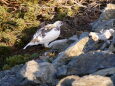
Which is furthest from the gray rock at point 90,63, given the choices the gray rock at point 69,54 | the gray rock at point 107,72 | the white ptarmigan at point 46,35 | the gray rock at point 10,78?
the white ptarmigan at point 46,35

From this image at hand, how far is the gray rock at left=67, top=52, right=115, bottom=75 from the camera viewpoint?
17.4ft

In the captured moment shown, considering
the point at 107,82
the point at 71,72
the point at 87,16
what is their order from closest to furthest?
the point at 107,82, the point at 71,72, the point at 87,16

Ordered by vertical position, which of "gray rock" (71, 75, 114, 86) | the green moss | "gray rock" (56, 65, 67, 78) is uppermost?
"gray rock" (71, 75, 114, 86)

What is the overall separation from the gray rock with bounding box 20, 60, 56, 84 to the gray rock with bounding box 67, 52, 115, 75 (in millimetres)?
251

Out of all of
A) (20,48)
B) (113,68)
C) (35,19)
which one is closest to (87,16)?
(35,19)

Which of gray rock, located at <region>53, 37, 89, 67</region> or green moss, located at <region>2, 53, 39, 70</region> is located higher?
gray rock, located at <region>53, 37, 89, 67</region>

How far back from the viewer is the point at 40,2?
1023 centimetres

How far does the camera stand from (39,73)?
5402 mm

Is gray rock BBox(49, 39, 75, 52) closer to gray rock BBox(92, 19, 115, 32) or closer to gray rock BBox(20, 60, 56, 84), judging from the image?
gray rock BBox(92, 19, 115, 32)

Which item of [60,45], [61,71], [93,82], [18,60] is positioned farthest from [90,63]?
[18,60]

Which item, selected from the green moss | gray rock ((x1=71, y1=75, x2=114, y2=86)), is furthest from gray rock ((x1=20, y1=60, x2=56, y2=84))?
the green moss

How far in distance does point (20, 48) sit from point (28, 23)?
70cm

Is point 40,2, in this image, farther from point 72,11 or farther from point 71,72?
point 71,72

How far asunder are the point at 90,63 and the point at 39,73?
706 millimetres
